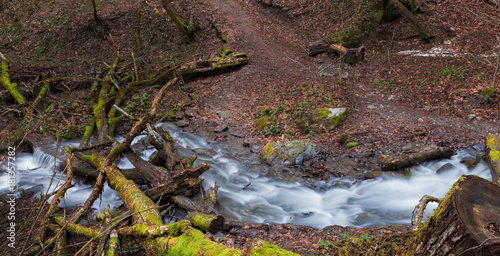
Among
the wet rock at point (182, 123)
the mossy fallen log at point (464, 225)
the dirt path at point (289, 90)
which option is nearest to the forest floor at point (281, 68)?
the dirt path at point (289, 90)

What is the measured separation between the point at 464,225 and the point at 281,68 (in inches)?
494

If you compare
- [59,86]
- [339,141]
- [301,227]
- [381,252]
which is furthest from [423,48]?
[59,86]

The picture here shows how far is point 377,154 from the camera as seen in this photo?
26.2 ft

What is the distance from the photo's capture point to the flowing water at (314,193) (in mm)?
6164

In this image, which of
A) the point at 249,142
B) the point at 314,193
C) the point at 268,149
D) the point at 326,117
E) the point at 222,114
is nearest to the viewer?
the point at 314,193

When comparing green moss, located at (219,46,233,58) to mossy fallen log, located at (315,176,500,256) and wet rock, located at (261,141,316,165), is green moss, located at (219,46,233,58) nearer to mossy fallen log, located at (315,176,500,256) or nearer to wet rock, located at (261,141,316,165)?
wet rock, located at (261,141,316,165)

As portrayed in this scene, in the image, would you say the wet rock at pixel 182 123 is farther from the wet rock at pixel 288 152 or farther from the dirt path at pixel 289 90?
the wet rock at pixel 288 152

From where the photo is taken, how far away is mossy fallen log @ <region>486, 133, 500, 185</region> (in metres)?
5.92

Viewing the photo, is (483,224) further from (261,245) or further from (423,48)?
(423,48)

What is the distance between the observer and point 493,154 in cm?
630

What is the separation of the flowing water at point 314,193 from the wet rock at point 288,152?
352 mm

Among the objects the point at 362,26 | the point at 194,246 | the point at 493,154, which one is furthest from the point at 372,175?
the point at 362,26

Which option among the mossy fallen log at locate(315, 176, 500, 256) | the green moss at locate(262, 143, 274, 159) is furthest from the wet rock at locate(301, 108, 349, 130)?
the mossy fallen log at locate(315, 176, 500, 256)

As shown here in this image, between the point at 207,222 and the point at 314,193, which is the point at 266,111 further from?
the point at 207,222
